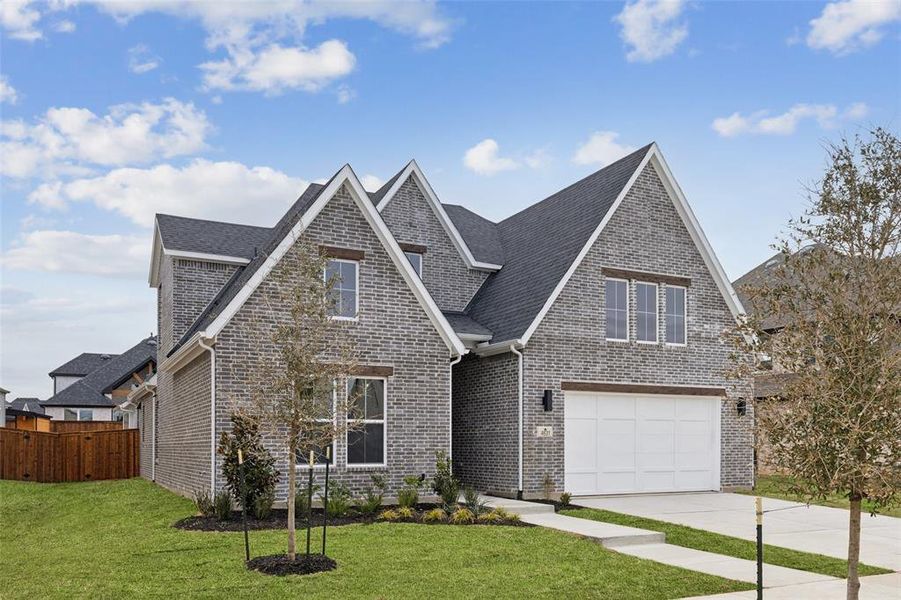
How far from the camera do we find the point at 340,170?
17188 millimetres

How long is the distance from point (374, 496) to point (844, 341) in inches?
418

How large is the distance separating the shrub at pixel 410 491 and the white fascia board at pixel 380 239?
2.80m

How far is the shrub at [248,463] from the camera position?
14.4m

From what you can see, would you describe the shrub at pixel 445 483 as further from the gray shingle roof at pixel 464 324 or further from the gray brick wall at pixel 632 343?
the gray shingle roof at pixel 464 324

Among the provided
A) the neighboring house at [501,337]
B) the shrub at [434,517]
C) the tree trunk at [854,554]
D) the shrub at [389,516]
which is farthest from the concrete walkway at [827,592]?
the neighboring house at [501,337]

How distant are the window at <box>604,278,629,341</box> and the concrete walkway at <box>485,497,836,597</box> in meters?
5.27

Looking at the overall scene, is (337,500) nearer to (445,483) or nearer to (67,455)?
(445,483)

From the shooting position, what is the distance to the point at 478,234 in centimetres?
2500

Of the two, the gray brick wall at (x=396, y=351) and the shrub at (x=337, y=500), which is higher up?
the gray brick wall at (x=396, y=351)

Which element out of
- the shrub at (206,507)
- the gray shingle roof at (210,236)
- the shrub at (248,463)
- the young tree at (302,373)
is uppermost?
the gray shingle roof at (210,236)

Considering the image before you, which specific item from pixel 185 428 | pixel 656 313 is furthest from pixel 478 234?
pixel 185 428

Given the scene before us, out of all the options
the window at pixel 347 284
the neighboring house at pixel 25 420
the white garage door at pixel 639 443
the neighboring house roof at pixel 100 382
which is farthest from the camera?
the neighboring house at pixel 25 420

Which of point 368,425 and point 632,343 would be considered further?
point 632,343

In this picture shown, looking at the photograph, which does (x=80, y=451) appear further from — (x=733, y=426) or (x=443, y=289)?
(x=733, y=426)
